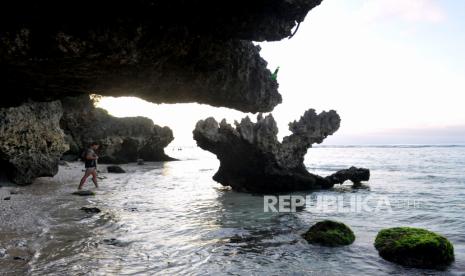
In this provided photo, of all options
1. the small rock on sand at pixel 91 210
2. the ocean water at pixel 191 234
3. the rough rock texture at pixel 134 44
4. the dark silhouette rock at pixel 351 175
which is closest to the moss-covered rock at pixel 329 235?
the ocean water at pixel 191 234

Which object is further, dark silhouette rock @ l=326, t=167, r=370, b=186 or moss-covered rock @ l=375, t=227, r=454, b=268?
dark silhouette rock @ l=326, t=167, r=370, b=186

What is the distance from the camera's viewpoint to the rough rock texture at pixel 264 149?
67.5ft

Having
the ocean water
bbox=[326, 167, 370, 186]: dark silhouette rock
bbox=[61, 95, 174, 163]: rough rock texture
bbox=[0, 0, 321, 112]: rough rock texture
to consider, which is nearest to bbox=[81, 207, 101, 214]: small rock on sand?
the ocean water

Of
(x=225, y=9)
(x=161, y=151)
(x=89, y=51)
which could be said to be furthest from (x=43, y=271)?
(x=161, y=151)

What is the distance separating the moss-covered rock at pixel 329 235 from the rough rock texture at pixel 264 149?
10.2m

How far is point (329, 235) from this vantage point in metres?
9.88

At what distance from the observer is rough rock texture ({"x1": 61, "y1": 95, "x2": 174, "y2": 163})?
37438 mm

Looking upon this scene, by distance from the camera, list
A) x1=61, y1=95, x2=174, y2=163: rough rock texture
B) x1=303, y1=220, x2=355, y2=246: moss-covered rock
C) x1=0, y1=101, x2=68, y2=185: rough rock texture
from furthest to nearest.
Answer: x1=61, y1=95, x2=174, y2=163: rough rock texture → x1=0, y1=101, x2=68, y2=185: rough rock texture → x1=303, y1=220, x2=355, y2=246: moss-covered rock

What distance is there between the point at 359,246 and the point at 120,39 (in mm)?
7682

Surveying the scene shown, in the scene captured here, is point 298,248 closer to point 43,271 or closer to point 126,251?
point 126,251

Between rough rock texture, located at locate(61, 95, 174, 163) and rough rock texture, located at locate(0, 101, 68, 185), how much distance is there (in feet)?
51.3

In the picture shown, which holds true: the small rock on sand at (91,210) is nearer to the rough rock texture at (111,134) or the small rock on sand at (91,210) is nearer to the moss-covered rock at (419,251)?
the moss-covered rock at (419,251)

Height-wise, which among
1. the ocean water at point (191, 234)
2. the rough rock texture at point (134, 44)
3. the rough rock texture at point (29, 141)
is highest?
Result: the rough rock texture at point (134, 44)

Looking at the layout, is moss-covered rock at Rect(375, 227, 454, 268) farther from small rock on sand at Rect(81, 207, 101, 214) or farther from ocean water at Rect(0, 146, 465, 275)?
small rock on sand at Rect(81, 207, 101, 214)
